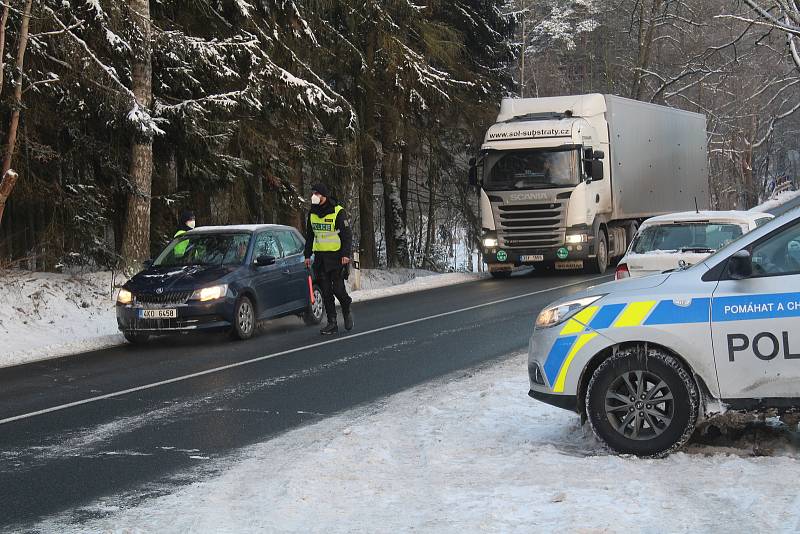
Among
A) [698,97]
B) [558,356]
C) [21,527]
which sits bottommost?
[21,527]

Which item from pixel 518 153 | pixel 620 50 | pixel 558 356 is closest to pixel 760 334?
pixel 558 356

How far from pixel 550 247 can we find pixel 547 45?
4115 centimetres

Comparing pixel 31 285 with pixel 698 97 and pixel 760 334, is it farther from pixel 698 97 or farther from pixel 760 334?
pixel 698 97

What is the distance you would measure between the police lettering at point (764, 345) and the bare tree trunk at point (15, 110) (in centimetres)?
1321

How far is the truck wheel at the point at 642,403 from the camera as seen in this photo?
711cm

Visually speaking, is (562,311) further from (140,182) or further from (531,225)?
(531,225)

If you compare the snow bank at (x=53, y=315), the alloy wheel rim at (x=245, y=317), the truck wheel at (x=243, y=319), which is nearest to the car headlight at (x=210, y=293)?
the truck wheel at (x=243, y=319)

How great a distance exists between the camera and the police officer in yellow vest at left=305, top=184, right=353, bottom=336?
14.9m

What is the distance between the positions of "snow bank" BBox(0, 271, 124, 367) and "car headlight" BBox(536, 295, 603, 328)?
8.14 metres

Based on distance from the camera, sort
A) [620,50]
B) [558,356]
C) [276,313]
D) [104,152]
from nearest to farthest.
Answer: [558,356] < [276,313] < [104,152] < [620,50]

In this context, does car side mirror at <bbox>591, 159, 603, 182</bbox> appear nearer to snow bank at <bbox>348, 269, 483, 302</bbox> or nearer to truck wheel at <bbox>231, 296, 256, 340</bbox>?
snow bank at <bbox>348, 269, 483, 302</bbox>

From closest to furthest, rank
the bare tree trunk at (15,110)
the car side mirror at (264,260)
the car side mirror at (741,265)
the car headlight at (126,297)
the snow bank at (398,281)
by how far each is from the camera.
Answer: the car side mirror at (741,265) → the car headlight at (126,297) → the car side mirror at (264,260) → the bare tree trunk at (15,110) → the snow bank at (398,281)

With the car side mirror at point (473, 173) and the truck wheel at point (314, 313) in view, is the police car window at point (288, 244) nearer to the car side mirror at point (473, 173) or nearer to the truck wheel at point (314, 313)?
the truck wheel at point (314, 313)

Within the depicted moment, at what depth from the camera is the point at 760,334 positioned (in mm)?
6930
